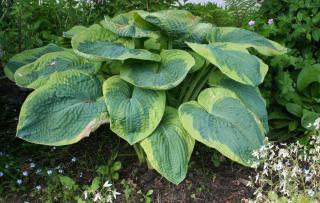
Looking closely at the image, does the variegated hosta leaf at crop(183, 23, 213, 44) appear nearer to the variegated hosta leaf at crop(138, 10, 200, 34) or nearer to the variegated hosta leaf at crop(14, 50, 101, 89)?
the variegated hosta leaf at crop(138, 10, 200, 34)

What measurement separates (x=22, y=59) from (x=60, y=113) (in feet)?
2.03

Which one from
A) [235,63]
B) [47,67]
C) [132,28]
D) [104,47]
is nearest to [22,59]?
[47,67]

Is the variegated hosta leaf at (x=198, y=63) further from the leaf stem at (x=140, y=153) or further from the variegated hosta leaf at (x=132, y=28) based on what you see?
the leaf stem at (x=140, y=153)

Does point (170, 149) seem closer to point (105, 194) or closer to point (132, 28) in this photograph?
point (105, 194)

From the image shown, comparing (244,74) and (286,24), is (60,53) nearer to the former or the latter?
(244,74)

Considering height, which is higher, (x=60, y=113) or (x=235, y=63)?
(x=235, y=63)

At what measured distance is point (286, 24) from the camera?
3.18 m

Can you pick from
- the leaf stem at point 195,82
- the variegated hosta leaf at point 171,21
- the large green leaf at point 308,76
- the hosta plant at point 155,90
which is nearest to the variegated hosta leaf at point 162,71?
the hosta plant at point 155,90

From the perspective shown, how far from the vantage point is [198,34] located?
2838 millimetres

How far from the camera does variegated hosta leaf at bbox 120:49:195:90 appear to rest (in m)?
2.46

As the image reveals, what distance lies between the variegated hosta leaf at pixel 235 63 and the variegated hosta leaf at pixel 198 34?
0.25 meters

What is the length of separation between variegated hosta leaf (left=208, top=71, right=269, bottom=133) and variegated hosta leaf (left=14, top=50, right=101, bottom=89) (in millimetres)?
601

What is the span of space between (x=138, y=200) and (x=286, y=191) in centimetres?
78

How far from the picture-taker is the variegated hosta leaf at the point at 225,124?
2.36 m
